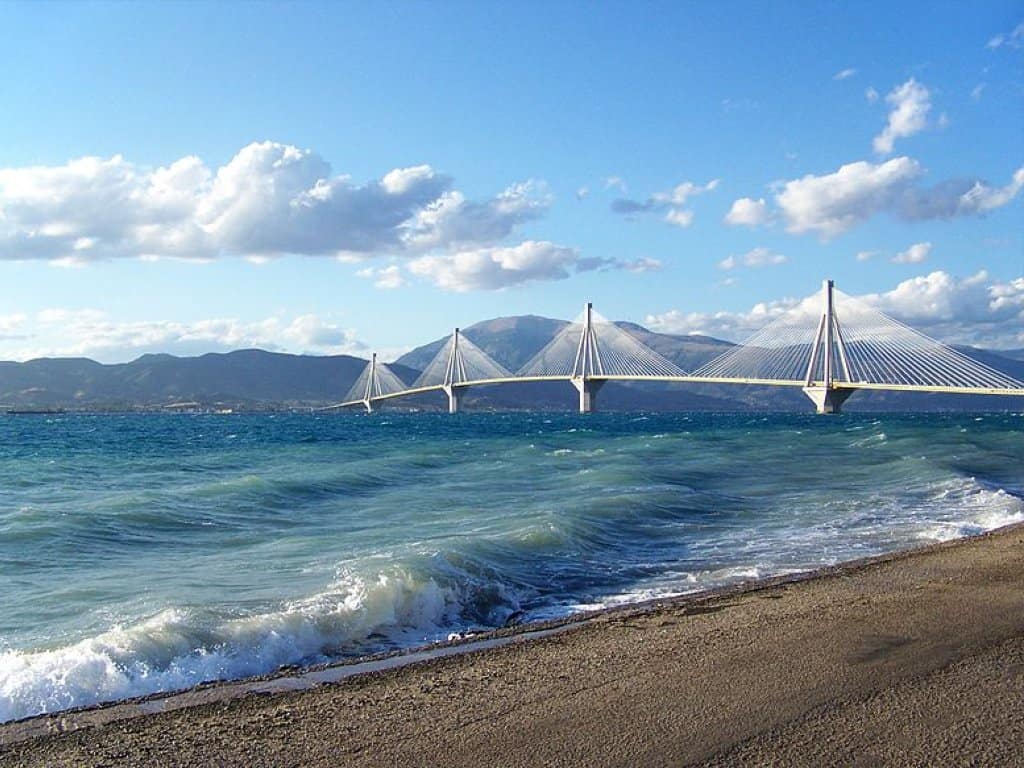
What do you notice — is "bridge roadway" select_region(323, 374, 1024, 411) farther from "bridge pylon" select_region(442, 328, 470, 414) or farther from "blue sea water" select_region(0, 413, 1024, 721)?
"blue sea water" select_region(0, 413, 1024, 721)

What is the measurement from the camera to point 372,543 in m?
13.0

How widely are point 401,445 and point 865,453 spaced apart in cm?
1800

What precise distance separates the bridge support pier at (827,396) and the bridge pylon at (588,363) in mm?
22477

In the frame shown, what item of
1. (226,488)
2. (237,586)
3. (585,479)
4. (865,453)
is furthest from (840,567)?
(865,453)

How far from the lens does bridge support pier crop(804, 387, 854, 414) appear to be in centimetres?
7788

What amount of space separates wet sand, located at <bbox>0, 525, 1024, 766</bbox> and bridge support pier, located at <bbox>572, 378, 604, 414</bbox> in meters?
86.3

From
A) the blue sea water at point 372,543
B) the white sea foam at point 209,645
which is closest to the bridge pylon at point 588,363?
the blue sea water at point 372,543

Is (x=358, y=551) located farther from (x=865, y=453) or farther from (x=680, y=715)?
(x=865, y=453)

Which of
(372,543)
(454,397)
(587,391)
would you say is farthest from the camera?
(454,397)

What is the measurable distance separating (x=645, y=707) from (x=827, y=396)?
76.6 metres

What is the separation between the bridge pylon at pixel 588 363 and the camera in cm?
9544

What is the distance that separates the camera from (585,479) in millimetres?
22719

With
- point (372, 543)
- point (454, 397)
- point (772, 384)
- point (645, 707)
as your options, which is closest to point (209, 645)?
point (645, 707)

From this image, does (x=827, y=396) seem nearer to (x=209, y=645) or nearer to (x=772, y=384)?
(x=772, y=384)
